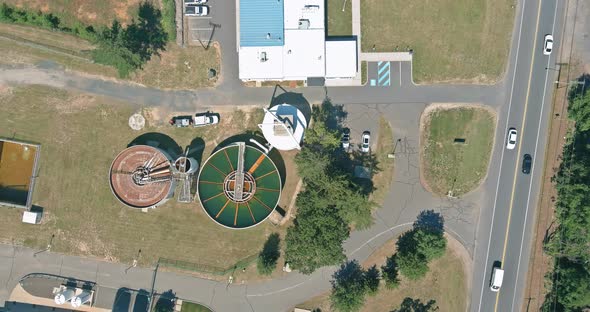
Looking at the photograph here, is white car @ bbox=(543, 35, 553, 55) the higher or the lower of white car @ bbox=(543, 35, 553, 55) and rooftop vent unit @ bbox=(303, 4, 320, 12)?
the lower

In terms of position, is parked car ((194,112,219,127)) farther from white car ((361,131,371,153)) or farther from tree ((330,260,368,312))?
tree ((330,260,368,312))

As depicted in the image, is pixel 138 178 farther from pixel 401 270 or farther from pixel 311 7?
pixel 401 270

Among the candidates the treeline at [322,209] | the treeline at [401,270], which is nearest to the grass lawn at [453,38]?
the treeline at [322,209]

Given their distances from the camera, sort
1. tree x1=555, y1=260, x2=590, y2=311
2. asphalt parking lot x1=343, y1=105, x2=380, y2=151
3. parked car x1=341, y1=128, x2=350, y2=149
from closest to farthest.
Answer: tree x1=555, y1=260, x2=590, y2=311 → parked car x1=341, y1=128, x2=350, y2=149 → asphalt parking lot x1=343, y1=105, x2=380, y2=151

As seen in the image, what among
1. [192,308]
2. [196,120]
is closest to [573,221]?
[196,120]

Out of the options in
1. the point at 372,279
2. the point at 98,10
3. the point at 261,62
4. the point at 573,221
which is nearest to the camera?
the point at 573,221

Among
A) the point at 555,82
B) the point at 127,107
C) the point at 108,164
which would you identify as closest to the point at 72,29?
the point at 127,107

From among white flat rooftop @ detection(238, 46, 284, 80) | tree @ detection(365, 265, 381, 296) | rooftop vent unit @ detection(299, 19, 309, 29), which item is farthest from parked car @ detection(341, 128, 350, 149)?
tree @ detection(365, 265, 381, 296)
